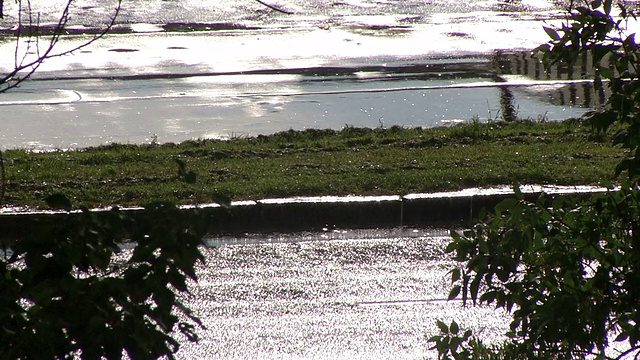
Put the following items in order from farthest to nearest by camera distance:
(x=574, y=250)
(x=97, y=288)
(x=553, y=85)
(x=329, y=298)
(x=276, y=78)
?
(x=276, y=78), (x=553, y=85), (x=329, y=298), (x=574, y=250), (x=97, y=288)

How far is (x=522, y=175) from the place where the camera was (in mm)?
8195

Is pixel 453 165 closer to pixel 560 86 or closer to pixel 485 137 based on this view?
pixel 485 137

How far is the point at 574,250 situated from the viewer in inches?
138

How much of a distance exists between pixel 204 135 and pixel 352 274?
4.75 meters

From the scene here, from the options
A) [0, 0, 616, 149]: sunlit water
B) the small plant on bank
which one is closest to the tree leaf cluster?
the small plant on bank

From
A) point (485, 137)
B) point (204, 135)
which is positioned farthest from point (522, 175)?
point (204, 135)

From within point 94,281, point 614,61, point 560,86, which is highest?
point 614,61

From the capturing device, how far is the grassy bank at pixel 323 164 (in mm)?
7871

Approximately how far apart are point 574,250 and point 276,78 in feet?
37.4

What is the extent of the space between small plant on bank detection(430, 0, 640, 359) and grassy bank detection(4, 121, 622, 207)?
4.22 metres

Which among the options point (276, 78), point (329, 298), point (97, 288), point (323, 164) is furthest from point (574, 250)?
point (276, 78)

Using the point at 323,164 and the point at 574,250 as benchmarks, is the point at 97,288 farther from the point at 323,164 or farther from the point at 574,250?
the point at 323,164

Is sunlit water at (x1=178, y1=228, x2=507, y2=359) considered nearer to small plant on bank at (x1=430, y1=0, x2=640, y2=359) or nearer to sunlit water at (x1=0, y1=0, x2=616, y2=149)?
small plant on bank at (x1=430, y1=0, x2=640, y2=359)

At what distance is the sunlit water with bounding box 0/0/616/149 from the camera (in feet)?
37.9
